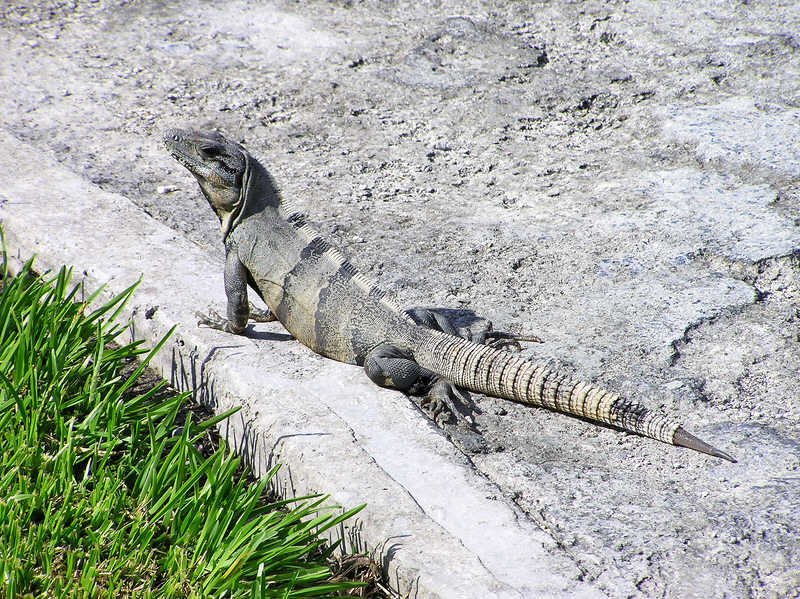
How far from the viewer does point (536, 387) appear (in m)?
3.24

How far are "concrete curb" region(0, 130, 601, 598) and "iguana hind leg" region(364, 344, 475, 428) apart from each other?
0.24ft

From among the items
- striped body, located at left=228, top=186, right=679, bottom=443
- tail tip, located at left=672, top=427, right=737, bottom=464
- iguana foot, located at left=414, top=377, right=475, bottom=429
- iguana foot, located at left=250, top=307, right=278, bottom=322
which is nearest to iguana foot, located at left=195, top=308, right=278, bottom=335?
iguana foot, located at left=250, top=307, right=278, bottom=322

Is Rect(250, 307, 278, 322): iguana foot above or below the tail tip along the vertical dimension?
above

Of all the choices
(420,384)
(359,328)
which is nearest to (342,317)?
(359,328)

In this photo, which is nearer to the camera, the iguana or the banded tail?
the banded tail

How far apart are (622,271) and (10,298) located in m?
2.79

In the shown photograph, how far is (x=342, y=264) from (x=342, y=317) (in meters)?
0.26

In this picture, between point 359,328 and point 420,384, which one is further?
point 359,328

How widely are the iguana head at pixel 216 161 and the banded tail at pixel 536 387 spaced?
1.12 meters

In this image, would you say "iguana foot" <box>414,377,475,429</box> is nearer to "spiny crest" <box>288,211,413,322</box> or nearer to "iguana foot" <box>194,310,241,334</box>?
"spiny crest" <box>288,211,413,322</box>

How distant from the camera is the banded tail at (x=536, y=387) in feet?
9.91

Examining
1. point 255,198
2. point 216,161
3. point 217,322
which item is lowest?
point 217,322

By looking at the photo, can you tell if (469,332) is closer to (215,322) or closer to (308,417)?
(308,417)

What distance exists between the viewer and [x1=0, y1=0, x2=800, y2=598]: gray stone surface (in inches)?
105
